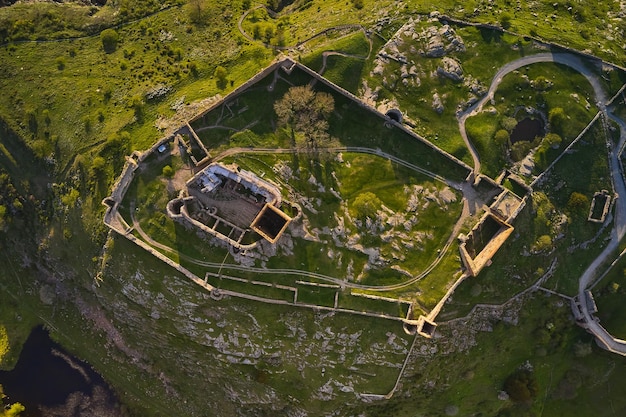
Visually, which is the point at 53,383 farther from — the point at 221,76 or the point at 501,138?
the point at 501,138

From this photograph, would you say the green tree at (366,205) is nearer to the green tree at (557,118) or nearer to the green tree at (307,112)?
the green tree at (307,112)

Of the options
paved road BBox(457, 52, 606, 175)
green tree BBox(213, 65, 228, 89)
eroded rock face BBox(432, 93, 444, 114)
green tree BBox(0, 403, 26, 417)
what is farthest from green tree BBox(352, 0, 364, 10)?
green tree BBox(0, 403, 26, 417)

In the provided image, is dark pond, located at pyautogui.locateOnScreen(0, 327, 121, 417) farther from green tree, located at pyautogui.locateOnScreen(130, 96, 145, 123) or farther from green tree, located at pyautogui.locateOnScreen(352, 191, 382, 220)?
green tree, located at pyautogui.locateOnScreen(352, 191, 382, 220)

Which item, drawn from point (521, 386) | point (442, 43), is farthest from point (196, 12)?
point (521, 386)

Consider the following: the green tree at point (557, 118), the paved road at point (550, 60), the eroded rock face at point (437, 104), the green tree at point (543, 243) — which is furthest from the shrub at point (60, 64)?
the green tree at point (543, 243)

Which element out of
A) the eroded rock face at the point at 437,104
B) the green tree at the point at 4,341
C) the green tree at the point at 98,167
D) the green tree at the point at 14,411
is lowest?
the green tree at the point at 14,411

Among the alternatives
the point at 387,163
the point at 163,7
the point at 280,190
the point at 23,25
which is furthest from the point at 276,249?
the point at 23,25
